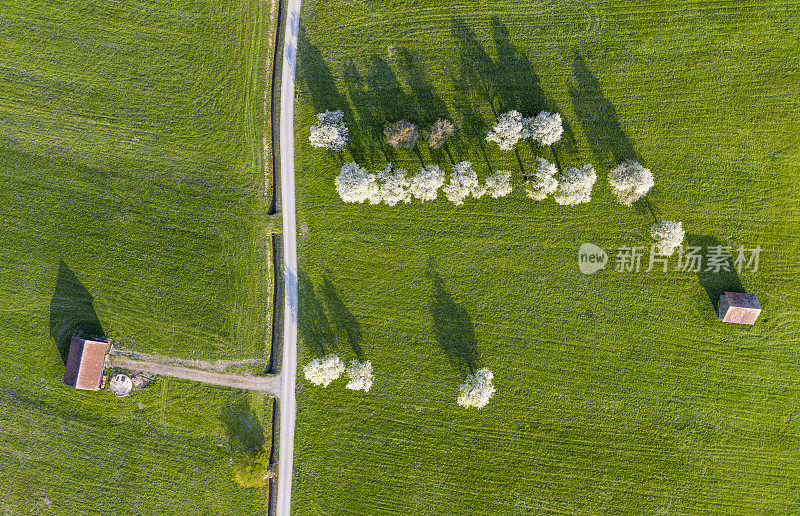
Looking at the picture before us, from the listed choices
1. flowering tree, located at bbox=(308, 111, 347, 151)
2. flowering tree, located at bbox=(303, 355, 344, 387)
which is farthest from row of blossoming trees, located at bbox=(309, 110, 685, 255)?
flowering tree, located at bbox=(303, 355, 344, 387)

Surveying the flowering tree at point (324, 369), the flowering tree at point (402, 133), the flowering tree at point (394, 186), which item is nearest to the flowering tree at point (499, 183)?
the flowering tree at point (394, 186)

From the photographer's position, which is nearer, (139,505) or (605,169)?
(605,169)

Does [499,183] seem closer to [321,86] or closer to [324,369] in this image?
[321,86]

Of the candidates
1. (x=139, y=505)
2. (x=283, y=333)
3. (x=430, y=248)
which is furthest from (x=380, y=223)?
(x=139, y=505)

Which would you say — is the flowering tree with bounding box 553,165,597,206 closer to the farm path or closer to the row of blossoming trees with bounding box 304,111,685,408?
the row of blossoming trees with bounding box 304,111,685,408

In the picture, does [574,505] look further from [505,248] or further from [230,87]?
[230,87]

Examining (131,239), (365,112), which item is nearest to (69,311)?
(131,239)
